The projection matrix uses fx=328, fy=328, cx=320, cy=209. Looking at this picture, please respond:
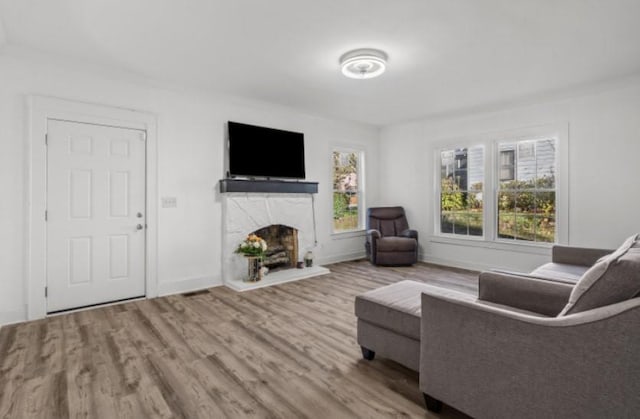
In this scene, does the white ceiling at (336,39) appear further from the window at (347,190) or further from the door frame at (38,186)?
the window at (347,190)

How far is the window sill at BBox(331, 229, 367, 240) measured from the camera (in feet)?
20.0

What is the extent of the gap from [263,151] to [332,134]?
5.24 ft

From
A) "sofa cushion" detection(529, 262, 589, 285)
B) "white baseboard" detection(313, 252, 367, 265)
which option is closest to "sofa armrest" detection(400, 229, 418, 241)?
"white baseboard" detection(313, 252, 367, 265)

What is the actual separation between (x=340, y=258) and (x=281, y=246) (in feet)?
4.28

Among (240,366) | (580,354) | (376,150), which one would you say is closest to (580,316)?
(580,354)

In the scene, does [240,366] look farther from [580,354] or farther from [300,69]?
[300,69]

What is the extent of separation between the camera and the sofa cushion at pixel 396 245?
5629 millimetres

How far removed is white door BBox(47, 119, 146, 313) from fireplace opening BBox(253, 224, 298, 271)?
185 cm

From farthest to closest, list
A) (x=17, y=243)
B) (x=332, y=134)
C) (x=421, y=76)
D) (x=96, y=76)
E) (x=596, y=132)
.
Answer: (x=332, y=134), (x=596, y=132), (x=421, y=76), (x=96, y=76), (x=17, y=243)

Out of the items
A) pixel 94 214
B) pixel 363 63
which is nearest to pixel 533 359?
pixel 363 63

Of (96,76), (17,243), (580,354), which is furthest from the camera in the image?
(96,76)

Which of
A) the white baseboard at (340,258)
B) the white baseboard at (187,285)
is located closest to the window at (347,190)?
the white baseboard at (340,258)

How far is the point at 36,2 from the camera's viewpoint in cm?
243

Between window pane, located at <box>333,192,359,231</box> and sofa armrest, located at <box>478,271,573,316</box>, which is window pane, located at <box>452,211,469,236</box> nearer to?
window pane, located at <box>333,192,359,231</box>
